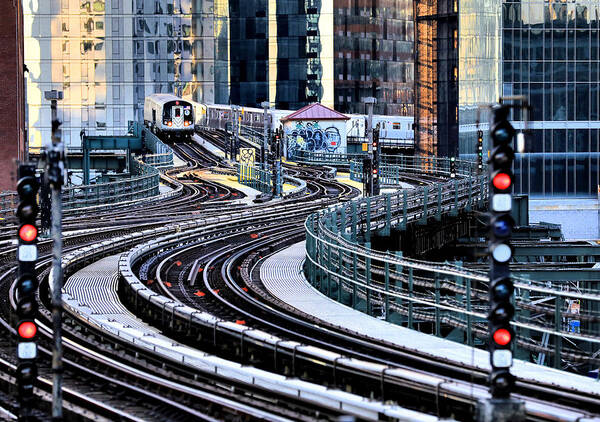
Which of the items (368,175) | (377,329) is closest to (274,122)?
(368,175)

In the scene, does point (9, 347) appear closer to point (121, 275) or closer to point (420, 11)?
point (121, 275)

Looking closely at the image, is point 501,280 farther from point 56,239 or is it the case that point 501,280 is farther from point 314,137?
point 314,137

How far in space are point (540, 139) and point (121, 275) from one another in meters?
54.9

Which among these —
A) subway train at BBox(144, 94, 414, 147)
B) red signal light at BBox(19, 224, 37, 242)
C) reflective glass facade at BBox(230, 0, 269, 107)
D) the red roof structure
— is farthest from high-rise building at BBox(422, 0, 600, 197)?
reflective glass facade at BBox(230, 0, 269, 107)

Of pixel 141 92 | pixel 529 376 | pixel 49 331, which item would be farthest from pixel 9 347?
pixel 141 92

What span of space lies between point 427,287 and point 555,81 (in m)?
57.5

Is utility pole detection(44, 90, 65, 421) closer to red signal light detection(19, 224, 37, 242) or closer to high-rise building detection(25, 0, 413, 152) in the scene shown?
red signal light detection(19, 224, 37, 242)

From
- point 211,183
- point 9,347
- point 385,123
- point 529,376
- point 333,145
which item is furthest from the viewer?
point 385,123

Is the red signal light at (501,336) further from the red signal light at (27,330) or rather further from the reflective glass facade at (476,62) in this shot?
the reflective glass facade at (476,62)

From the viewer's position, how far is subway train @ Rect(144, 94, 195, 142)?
365 ft

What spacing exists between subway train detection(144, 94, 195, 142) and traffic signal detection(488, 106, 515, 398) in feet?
314

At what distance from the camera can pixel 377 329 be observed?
26.9 m

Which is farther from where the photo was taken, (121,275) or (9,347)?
(121,275)

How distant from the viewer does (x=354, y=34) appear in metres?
162
